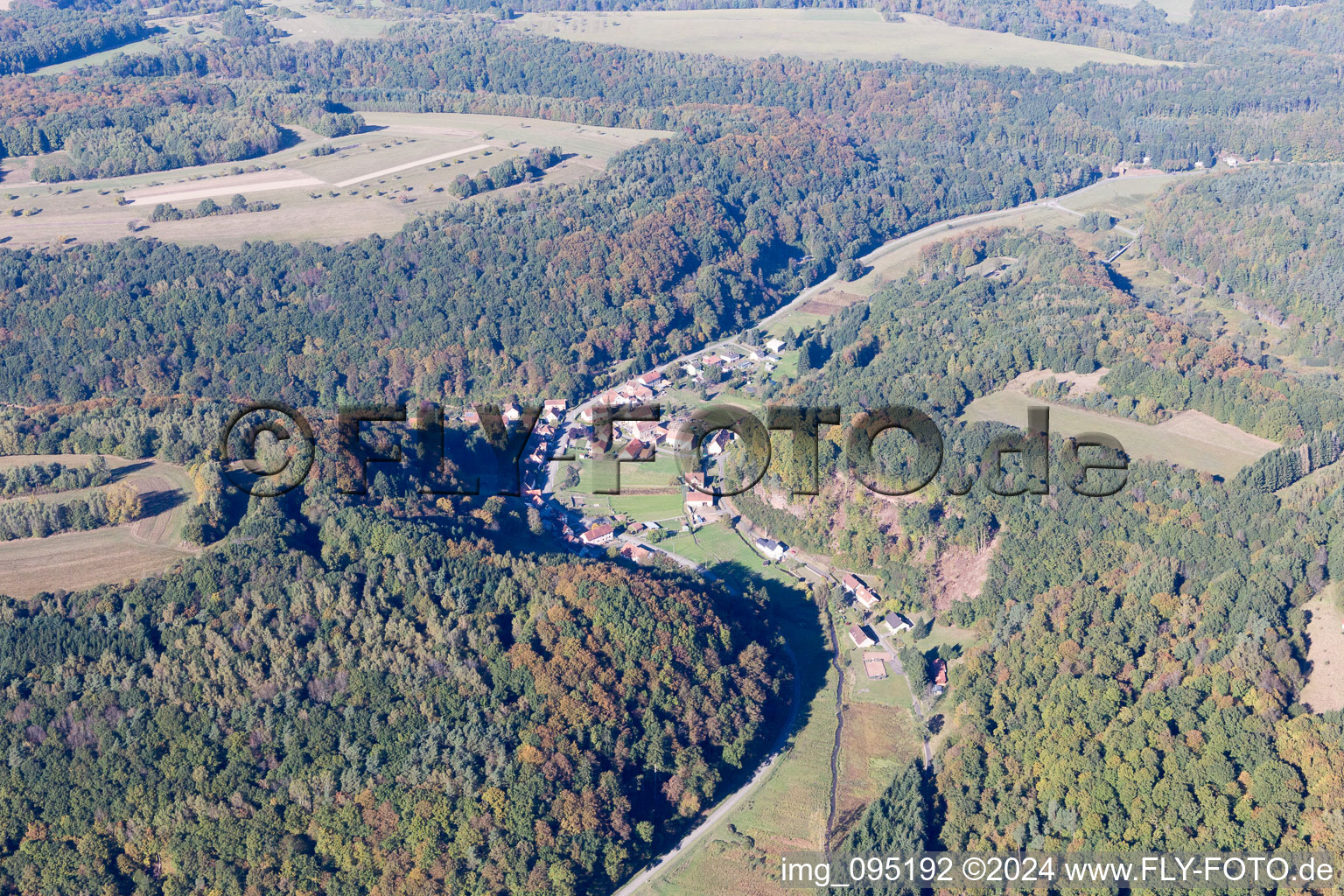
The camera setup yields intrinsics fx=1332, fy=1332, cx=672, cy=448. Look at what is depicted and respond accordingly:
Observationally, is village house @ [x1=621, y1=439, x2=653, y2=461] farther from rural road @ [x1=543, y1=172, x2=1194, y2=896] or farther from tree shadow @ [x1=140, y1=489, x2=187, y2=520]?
tree shadow @ [x1=140, y1=489, x2=187, y2=520]

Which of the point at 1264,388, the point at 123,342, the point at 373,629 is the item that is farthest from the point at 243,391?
the point at 1264,388

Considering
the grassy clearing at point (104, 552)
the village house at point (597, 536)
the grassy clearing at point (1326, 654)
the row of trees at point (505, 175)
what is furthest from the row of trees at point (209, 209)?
the grassy clearing at point (1326, 654)

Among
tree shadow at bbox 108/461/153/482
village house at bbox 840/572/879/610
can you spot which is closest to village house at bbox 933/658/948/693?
village house at bbox 840/572/879/610

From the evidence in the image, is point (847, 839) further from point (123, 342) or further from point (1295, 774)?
point (123, 342)

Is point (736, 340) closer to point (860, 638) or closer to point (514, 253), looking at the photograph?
point (514, 253)

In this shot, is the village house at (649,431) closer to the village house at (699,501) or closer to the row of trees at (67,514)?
the village house at (699,501)

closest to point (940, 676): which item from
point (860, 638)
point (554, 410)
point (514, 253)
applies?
point (860, 638)
